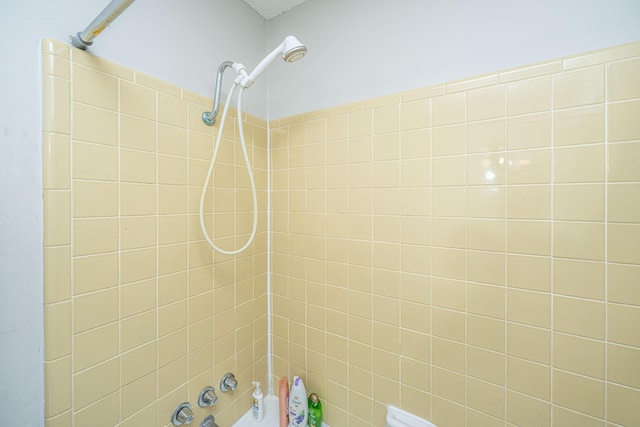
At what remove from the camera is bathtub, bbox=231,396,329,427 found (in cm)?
113

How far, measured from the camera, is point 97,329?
2.29 feet

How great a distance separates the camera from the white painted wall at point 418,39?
2.25 feet

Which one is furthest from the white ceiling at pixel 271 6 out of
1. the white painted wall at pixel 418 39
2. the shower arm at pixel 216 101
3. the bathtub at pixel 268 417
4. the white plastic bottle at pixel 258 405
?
the bathtub at pixel 268 417

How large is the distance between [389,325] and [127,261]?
97cm

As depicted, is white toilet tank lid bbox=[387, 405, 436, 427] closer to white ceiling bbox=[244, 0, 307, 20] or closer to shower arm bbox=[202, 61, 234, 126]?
shower arm bbox=[202, 61, 234, 126]

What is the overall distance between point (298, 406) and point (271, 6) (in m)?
1.91

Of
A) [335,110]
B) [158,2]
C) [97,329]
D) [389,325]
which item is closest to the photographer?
[97,329]

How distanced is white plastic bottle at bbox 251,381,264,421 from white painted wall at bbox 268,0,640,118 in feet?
4.55

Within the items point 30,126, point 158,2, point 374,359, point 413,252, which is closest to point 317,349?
point 374,359

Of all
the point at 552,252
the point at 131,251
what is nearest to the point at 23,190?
the point at 131,251

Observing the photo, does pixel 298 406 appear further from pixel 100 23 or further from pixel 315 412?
pixel 100 23

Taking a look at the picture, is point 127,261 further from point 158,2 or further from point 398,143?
point 398,143

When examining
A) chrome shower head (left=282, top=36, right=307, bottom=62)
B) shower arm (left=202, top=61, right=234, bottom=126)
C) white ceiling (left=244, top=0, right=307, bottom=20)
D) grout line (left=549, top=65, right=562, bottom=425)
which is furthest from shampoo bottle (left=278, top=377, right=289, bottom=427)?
white ceiling (left=244, top=0, right=307, bottom=20)

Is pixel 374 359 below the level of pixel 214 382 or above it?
above
